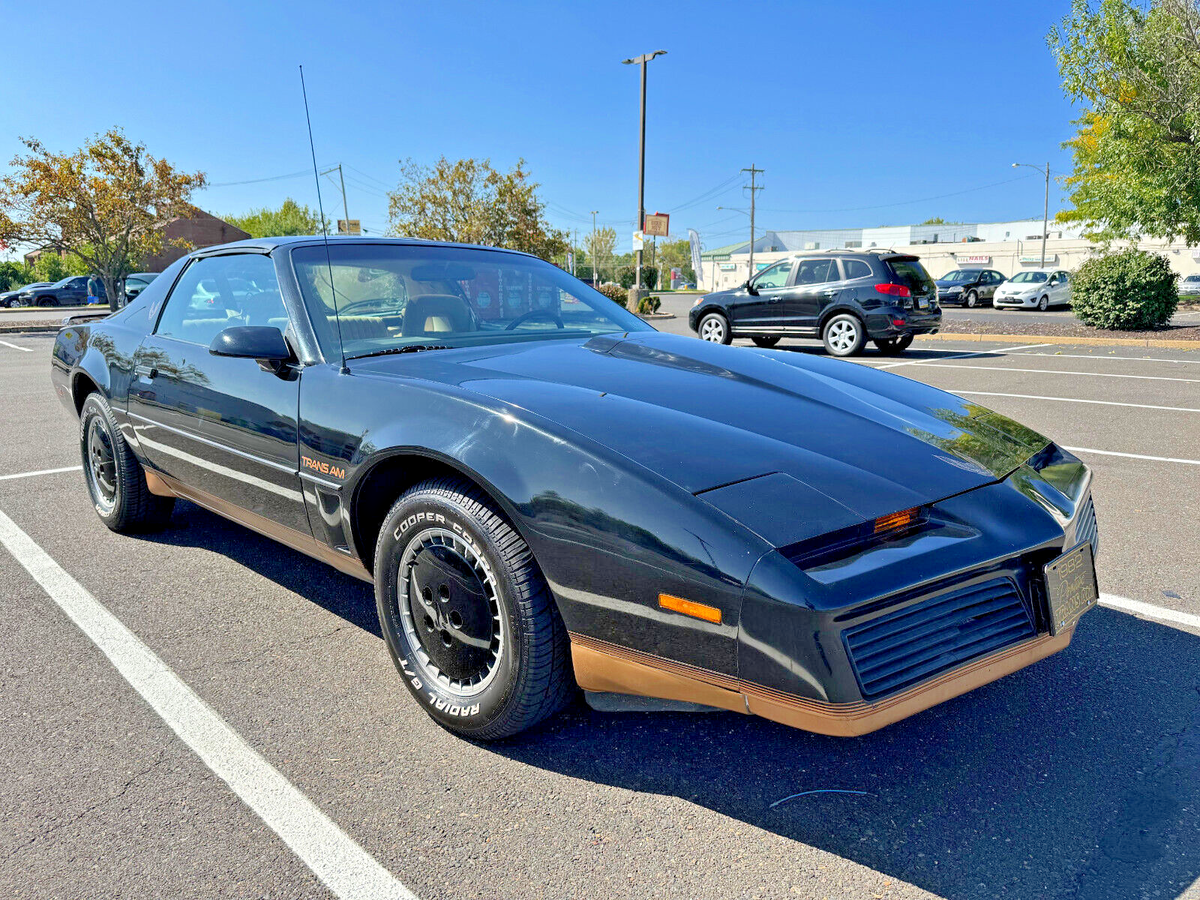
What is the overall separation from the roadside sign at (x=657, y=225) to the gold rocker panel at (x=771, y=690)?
24364mm

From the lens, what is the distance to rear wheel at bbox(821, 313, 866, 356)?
1295 cm

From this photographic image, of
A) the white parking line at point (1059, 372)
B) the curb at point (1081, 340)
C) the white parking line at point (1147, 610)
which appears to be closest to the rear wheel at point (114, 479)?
the white parking line at point (1147, 610)

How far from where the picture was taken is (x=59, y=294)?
38.7 metres

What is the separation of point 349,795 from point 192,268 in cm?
263

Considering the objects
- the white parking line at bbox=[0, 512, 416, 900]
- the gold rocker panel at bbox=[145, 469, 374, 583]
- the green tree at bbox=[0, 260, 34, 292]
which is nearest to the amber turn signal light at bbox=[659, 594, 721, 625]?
the white parking line at bbox=[0, 512, 416, 900]

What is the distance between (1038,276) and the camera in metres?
29.1

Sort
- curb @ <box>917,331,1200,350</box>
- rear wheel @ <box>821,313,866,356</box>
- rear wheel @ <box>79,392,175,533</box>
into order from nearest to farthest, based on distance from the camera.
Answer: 1. rear wheel @ <box>79,392,175,533</box>
2. rear wheel @ <box>821,313,866,356</box>
3. curb @ <box>917,331,1200,350</box>

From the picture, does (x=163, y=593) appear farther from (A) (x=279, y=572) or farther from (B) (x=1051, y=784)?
(B) (x=1051, y=784)

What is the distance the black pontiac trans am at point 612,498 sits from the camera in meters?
1.79

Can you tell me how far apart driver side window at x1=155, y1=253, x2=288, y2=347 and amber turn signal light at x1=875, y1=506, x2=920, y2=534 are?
6.92 ft

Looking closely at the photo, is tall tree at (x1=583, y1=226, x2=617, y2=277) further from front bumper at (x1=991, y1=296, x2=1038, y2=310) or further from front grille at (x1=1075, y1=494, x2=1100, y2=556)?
front grille at (x1=1075, y1=494, x2=1100, y2=556)

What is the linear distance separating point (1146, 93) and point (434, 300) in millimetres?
16508

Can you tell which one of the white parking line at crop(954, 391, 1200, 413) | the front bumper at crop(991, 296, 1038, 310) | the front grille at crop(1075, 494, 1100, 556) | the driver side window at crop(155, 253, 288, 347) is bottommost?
the front bumper at crop(991, 296, 1038, 310)

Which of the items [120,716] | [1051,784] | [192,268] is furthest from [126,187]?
[1051,784]
